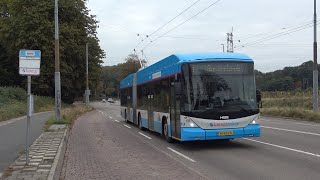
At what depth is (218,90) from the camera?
13656mm

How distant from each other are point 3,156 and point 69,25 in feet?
160

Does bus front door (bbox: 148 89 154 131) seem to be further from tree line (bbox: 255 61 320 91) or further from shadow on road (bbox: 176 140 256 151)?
tree line (bbox: 255 61 320 91)

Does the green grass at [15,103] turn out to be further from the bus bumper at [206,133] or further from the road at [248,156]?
the bus bumper at [206,133]

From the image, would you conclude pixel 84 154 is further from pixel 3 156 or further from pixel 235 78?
pixel 235 78

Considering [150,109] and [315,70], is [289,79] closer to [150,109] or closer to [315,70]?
[315,70]

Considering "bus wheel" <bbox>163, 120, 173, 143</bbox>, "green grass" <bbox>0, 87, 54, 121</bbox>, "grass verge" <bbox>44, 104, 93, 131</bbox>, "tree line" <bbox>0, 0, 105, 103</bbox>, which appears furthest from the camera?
"tree line" <bbox>0, 0, 105, 103</bbox>

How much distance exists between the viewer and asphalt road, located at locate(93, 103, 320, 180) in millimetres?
9406

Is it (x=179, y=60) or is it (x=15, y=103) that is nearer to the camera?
(x=179, y=60)

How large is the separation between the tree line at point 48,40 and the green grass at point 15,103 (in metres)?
4.35

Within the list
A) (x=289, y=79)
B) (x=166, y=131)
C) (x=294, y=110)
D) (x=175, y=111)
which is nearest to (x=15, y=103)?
(x=294, y=110)

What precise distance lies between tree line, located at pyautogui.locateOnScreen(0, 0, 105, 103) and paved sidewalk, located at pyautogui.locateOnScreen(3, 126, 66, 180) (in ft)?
138

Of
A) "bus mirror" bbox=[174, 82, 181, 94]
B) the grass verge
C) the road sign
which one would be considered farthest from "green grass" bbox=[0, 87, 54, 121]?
the road sign

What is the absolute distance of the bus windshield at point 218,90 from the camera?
13.5 m

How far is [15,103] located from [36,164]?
33115 mm
